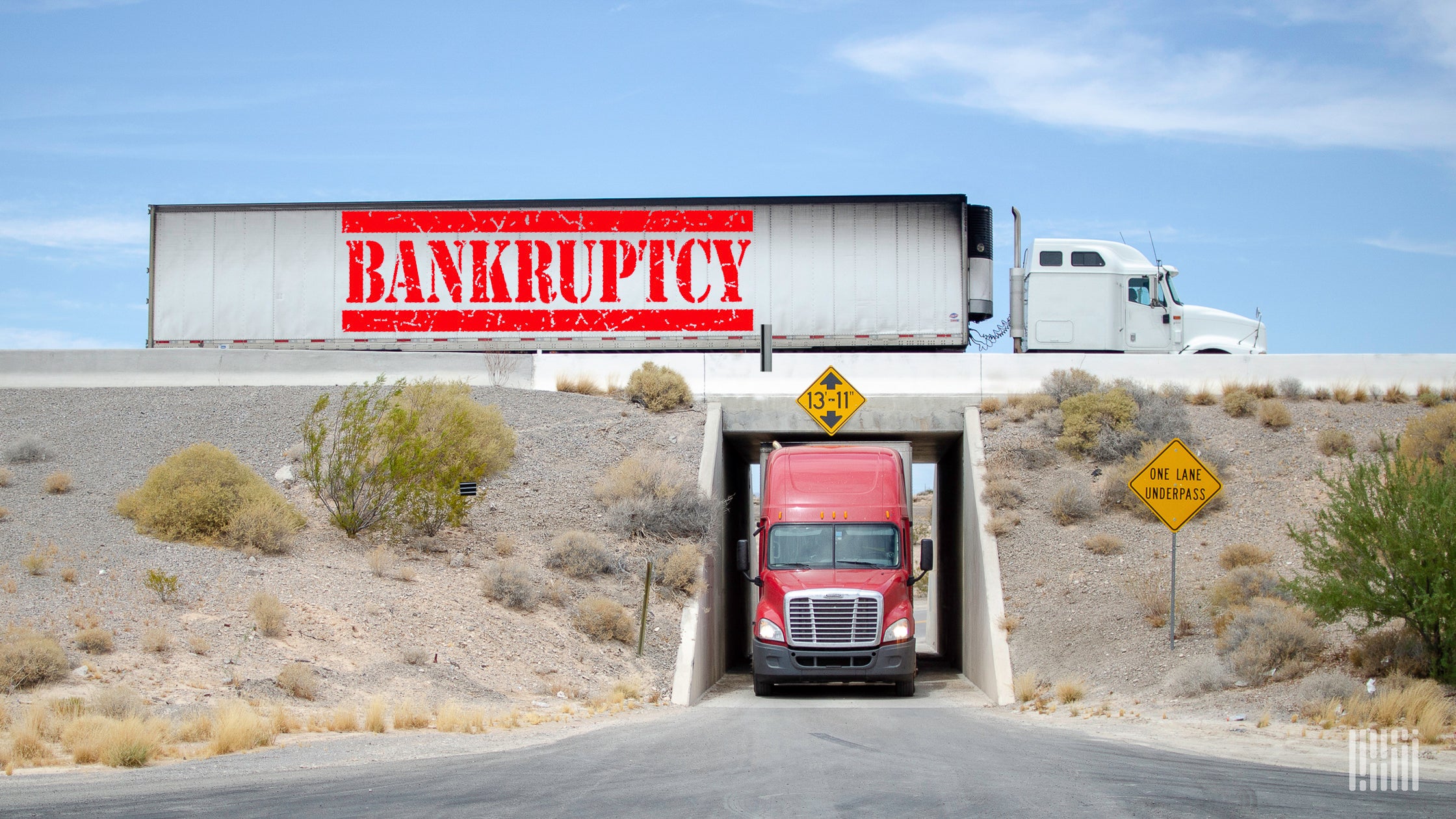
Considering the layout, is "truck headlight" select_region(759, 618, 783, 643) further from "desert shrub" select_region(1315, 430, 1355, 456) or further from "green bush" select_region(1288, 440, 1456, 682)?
"desert shrub" select_region(1315, 430, 1355, 456)

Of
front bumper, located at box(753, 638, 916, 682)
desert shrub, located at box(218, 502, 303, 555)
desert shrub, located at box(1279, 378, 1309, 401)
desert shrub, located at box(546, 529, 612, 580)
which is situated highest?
desert shrub, located at box(1279, 378, 1309, 401)

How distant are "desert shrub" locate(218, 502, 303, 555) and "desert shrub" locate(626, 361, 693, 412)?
10413 millimetres

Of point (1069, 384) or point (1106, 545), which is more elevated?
point (1069, 384)

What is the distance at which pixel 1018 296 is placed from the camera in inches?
1133

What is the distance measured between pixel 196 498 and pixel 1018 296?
1879 cm

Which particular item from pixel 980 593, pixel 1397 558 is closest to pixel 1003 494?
pixel 980 593

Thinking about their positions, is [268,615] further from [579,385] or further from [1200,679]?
[579,385]

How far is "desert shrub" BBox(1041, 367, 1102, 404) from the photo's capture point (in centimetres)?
2720

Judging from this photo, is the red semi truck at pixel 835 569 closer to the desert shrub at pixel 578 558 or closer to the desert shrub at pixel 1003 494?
the desert shrub at pixel 578 558

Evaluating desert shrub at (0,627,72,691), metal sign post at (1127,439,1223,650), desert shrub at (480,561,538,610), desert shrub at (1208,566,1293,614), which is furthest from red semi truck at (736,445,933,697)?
desert shrub at (0,627,72,691)

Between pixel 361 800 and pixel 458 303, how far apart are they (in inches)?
852

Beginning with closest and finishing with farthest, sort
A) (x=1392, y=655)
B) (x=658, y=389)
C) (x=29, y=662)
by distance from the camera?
(x=29, y=662) < (x=1392, y=655) < (x=658, y=389)

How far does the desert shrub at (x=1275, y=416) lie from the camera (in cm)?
2570

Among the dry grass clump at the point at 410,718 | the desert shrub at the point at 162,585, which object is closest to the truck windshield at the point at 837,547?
the dry grass clump at the point at 410,718
